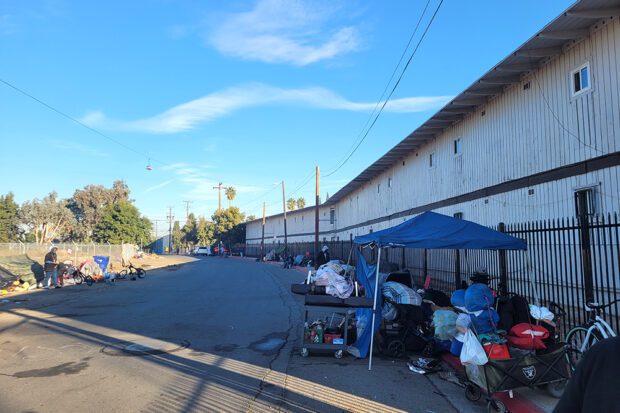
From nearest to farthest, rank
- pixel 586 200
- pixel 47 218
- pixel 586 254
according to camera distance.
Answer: pixel 586 254 → pixel 586 200 → pixel 47 218

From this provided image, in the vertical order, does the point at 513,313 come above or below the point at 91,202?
below

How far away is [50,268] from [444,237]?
61.9 feet

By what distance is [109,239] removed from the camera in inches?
2080

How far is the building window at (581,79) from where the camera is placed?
10609 millimetres

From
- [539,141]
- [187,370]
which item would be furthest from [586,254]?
[187,370]

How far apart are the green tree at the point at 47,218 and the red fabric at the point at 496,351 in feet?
206

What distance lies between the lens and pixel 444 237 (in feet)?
25.0

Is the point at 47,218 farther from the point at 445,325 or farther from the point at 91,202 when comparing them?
the point at 445,325

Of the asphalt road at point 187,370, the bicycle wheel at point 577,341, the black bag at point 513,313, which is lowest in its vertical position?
the asphalt road at point 187,370

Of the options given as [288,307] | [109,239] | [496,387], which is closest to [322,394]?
[496,387]

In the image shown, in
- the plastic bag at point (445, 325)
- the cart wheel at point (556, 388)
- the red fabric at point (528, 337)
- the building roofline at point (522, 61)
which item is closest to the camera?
the cart wheel at point (556, 388)

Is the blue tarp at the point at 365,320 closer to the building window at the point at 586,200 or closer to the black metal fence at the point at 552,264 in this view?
the black metal fence at the point at 552,264

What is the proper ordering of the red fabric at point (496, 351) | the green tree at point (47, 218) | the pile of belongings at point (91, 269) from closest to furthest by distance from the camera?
the red fabric at point (496, 351) < the pile of belongings at point (91, 269) < the green tree at point (47, 218)

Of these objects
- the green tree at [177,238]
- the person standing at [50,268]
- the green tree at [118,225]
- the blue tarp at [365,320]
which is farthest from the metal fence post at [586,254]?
the green tree at [177,238]
